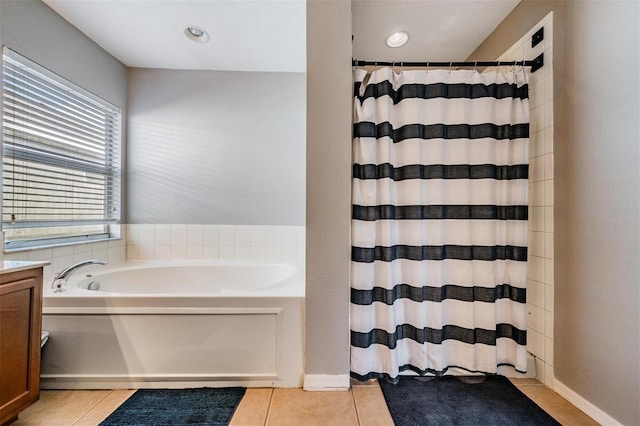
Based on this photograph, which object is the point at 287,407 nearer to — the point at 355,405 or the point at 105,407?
the point at 355,405

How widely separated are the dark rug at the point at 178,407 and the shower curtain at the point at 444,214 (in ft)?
2.48

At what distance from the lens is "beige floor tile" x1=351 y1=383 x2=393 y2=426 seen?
1.22 metres

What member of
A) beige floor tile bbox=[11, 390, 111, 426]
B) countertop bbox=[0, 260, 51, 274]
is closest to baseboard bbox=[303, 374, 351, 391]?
beige floor tile bbox=[11, 390, 111, 426]

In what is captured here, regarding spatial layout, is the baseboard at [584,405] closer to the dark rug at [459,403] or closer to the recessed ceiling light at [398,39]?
the dark rug at [459,403]

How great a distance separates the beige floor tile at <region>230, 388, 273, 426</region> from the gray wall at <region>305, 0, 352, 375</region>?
0.26m

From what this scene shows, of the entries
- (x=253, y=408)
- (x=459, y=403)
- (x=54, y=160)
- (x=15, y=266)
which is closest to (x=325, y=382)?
(x=253, y=408)

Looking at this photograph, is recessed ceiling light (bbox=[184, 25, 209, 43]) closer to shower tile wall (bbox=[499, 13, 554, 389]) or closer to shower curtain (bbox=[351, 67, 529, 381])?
shower curtain (bbox=[351, 67, 529, 381])

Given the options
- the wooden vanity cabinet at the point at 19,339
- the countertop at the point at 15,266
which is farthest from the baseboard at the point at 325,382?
the countertop at the point at 15,266

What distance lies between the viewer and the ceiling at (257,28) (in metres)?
1.73

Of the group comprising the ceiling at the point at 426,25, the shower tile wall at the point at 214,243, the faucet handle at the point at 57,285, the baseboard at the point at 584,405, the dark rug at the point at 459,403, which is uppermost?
the ceiling at the point at 426,25

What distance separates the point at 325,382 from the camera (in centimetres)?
141

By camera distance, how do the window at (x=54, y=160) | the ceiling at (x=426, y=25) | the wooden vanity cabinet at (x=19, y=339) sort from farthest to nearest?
the ceiling at (x=426, y=25) < the window at (x=54, y=160) < the wooden vanity cabinet at (x=19, y=339)

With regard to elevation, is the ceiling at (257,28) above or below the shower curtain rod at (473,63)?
above

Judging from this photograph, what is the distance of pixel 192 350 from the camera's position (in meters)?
1.42
